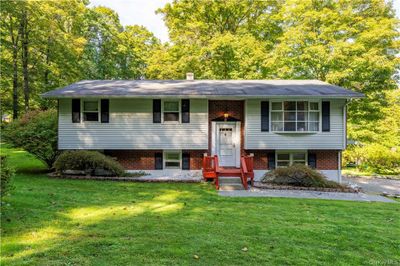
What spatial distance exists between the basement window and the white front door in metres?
2.10

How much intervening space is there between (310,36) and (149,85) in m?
12.9

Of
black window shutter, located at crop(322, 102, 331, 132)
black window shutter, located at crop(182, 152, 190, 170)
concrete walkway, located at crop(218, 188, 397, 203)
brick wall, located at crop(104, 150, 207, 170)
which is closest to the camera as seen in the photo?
concrete walkway, located at crop(218, 188, 397, 203)

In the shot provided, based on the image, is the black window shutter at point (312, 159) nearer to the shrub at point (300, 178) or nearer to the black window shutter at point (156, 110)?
the shrub at point (300, 178)

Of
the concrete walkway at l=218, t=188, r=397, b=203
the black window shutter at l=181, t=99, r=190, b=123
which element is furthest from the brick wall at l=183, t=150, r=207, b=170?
the concrete walkway at l=218, t=188, r=397, b=203

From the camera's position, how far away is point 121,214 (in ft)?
20.5

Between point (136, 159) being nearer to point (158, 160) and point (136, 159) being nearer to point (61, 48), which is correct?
point (158, 160)

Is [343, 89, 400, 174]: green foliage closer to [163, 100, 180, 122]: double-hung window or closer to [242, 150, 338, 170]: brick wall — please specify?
[242, 150, 338, 170]: brick wall

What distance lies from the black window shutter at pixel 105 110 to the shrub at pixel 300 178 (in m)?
8.52

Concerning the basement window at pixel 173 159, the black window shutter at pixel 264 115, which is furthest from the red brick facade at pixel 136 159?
the black window shutter at pixel 264 115

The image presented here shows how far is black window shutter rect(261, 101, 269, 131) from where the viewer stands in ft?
43.1

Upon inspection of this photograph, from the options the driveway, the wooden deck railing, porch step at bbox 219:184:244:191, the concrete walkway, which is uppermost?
the wooden deck railing

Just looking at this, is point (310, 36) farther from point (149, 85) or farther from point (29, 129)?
point (29, 129)

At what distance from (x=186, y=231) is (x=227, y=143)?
888 cm

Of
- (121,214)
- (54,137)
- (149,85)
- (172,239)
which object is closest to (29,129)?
(54,137)
